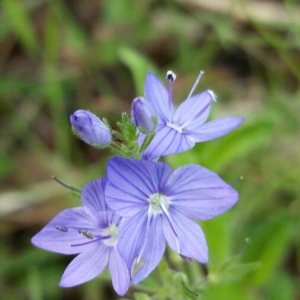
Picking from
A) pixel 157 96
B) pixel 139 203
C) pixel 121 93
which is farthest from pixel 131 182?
pixel 121 93

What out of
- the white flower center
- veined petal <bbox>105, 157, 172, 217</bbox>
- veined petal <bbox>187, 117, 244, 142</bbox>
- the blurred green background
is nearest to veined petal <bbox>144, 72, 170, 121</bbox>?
veined petal <bbox>187, 117, 244, 142</bbox>

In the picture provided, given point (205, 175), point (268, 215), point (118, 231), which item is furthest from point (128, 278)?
point (268, 215)

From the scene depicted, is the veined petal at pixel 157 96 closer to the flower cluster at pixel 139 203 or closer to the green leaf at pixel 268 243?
the flower cluster at pixel 139 203

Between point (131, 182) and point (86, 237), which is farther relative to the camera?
point (86, 237)

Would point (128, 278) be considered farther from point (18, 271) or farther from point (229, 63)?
point (229, 63)

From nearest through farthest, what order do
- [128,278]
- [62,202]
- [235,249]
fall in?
[128,278] < [235,249] < [62,202]

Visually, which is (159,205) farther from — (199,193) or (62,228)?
(62,228)
